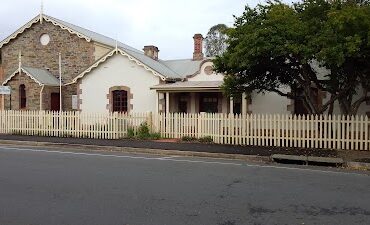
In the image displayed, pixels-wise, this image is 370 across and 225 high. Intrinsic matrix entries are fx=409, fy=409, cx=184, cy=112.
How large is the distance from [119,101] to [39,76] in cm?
586

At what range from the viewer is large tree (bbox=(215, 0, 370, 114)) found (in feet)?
42.1

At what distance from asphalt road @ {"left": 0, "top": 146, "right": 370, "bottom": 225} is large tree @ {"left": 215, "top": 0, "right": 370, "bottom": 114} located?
4.04 metres

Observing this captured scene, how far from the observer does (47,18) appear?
2720 cm

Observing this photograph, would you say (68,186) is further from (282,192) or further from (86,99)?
(86,99)

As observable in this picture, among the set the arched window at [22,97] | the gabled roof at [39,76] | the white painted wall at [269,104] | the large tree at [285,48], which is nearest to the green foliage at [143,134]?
the large tree at [285,48]

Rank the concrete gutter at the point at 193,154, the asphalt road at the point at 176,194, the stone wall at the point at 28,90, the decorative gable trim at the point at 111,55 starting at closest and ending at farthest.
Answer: the asphalt road at the point at 176,194 < the concrete gutter at the point at 193,154 < the decorative gable trim at the point at 111,55 < the stone wall at the point at 28,90

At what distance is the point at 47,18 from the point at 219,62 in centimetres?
1639

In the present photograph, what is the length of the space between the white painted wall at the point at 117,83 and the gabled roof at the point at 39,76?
9.51 feet

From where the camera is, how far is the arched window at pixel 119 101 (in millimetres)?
23078

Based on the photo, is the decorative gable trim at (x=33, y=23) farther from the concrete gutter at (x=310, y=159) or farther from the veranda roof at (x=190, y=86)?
the concrete gutter at (x=310, y=159)

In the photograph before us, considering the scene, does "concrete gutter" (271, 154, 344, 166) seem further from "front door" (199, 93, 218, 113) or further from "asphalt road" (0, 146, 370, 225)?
"front door" (199, 93, 218, 113)

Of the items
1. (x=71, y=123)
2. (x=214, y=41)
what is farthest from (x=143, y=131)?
(x=214, y=41)

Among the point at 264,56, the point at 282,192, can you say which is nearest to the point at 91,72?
the point at 264,56

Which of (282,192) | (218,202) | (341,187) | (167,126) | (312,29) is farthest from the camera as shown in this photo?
(167,126)
